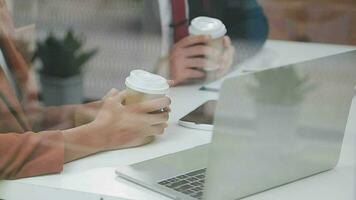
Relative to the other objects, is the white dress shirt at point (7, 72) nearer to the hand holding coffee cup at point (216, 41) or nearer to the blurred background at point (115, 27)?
the blurred background at point (115, 27)

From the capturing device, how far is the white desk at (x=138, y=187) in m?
0.94

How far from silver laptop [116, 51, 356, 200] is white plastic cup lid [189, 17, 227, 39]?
0.31m

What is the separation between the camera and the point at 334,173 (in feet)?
3.37

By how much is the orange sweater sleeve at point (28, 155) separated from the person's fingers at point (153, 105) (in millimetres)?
157

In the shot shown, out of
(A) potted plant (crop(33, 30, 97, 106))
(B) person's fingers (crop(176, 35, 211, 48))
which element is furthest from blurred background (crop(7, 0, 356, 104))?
(B) person's fingers (crop(176, 35, 211, 48))

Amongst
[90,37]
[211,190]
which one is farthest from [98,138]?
[211,190]

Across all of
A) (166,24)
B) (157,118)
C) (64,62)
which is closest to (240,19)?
(166,24)

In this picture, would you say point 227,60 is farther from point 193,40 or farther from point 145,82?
point 145,82

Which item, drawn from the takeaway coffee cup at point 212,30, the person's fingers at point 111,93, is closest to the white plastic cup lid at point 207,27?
the takeaway coffee cup at point 212,30

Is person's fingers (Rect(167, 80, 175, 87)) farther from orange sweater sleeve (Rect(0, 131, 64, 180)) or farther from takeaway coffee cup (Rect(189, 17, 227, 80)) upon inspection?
orange sweater sleeve (Rect(0, 131, 64, 180))

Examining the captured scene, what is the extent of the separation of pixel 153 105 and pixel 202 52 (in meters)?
0.25

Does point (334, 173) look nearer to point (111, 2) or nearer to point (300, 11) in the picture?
point (300, 11)

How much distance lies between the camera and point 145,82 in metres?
1.06

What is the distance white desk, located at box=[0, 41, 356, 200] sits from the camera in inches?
36.8
